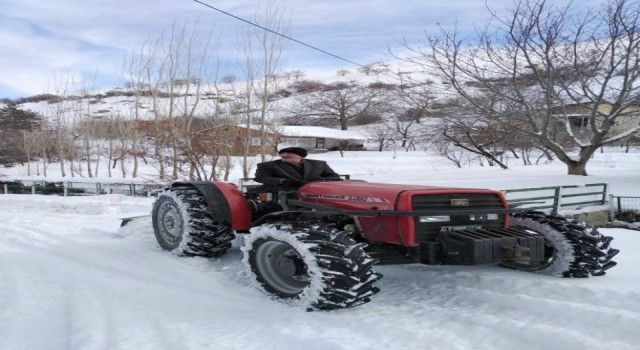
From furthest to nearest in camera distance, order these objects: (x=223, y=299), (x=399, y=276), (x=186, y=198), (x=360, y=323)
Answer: (x=186, y=198) < (x=399, y=276) < (x=223, y=299) < (x=360, y=323)

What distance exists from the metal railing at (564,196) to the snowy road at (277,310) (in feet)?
21.8

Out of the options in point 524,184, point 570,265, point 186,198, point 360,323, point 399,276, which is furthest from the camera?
point 524,184

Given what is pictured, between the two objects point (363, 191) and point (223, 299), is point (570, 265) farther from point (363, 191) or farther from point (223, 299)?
point (223, 299)

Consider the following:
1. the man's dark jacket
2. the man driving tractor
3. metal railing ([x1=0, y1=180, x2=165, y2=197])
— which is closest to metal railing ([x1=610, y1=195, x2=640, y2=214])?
the man driving tractor

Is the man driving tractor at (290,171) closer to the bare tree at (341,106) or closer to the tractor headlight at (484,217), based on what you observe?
the tractor headlight at (484,217)

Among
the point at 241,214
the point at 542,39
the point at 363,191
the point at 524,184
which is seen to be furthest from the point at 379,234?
the point at 542,39

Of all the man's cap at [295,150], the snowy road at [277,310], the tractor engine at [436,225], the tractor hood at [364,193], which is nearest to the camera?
the snowy road at [277,310]

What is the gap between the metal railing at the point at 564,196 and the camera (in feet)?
41.2

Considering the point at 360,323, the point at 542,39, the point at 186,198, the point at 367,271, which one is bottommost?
the point at 360,323

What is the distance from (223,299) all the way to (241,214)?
126cm

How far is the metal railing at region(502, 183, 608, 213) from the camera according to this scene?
1256cm

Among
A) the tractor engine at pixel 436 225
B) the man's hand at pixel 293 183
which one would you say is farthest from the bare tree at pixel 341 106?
the tractor engine at pixel 436 225

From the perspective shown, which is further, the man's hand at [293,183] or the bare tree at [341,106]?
the bare tree at [341,106]

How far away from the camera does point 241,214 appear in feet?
18.3
